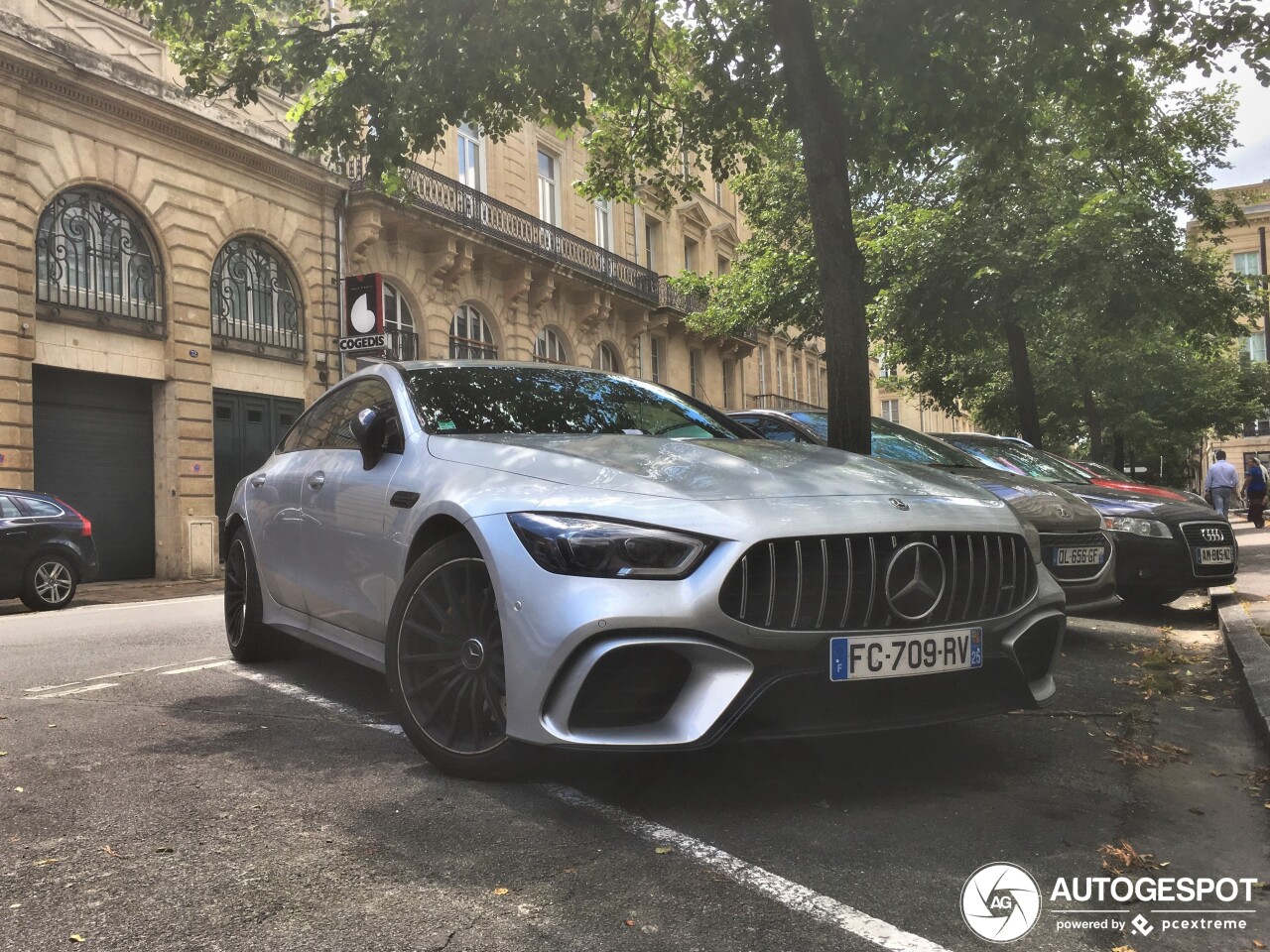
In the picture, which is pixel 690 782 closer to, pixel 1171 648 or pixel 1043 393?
pixel 1171 648

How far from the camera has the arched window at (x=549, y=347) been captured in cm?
2553

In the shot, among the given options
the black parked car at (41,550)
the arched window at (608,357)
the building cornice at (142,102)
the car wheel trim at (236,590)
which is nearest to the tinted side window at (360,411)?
the car wheel trim at (236,590)

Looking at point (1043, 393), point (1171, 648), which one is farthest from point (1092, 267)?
point (1043, 393)

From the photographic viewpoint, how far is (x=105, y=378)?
16.0m

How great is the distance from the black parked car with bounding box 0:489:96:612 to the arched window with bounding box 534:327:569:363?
1438cm

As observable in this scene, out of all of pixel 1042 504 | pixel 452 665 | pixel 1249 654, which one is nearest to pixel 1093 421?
pixel 1042 504

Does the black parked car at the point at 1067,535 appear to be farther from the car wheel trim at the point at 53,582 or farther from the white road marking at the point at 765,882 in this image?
the car wheel trim at the point at 53,582

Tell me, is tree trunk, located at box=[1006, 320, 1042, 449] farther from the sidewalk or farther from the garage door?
the garage door

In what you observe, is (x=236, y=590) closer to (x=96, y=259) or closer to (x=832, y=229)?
(x=832, y=229)

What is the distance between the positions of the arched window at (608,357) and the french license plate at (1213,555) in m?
20.9

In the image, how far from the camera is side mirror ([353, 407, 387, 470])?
13.4 feet

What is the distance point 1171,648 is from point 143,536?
48.0 feet

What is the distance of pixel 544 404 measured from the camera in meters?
4.40

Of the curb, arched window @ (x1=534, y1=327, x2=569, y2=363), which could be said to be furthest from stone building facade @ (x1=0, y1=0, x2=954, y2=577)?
the curb
